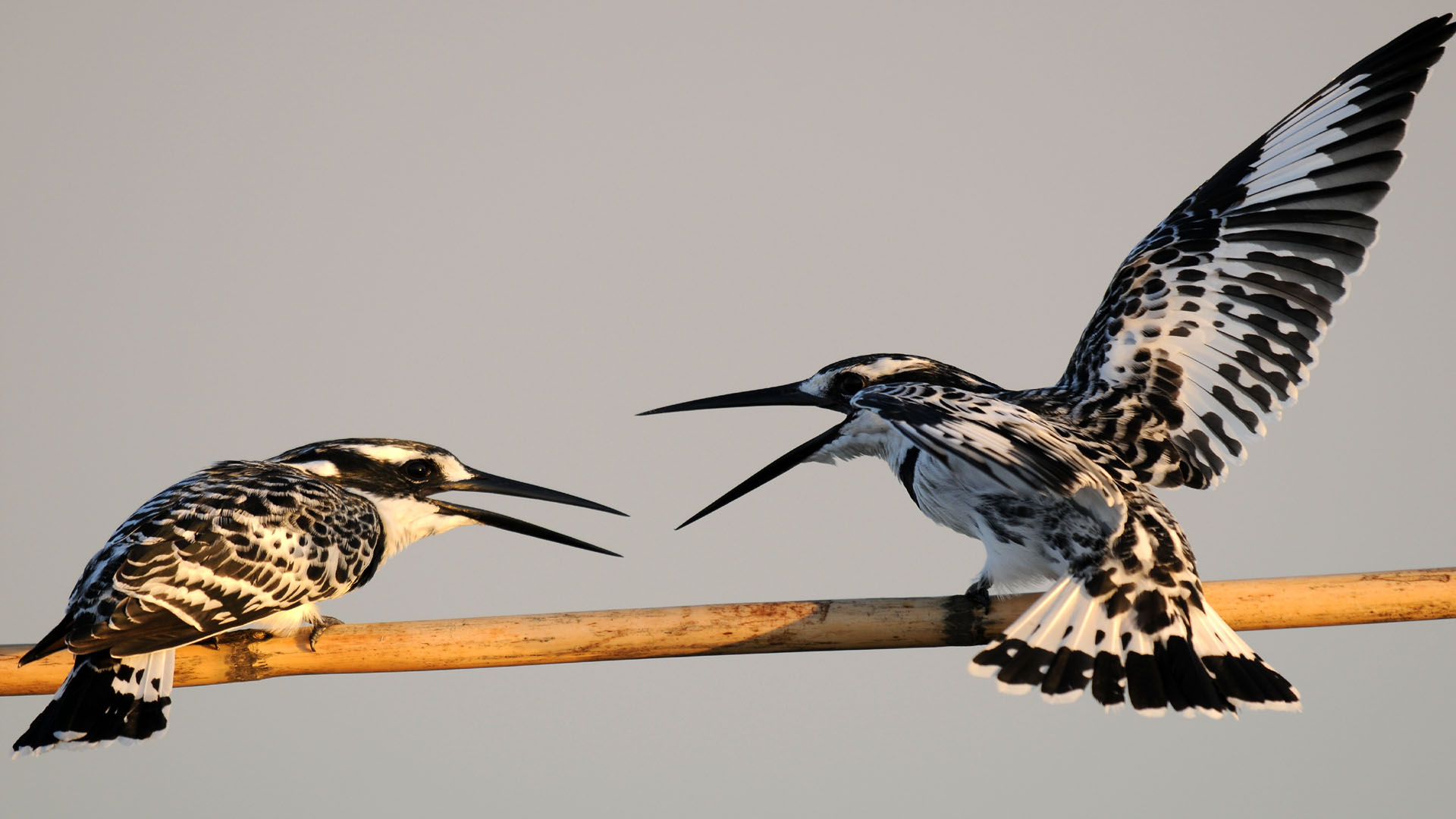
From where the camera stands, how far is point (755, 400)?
4.35 meters

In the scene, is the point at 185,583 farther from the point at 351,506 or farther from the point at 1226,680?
the point at 1226,680

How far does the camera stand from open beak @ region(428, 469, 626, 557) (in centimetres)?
397

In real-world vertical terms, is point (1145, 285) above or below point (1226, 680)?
above

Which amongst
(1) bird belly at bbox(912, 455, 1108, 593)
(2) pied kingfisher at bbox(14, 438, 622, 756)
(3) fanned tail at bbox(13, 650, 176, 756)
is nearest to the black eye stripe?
(1) bird belly at bbox(912, 455, 1108, 593)

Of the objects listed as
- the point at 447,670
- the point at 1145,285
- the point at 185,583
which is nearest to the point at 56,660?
the point at 185,583

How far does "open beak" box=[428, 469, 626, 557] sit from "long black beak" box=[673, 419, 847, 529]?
1.19ft

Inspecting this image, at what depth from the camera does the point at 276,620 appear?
3326 mm

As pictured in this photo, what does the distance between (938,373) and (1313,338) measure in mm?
1135

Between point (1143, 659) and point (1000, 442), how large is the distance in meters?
0.64

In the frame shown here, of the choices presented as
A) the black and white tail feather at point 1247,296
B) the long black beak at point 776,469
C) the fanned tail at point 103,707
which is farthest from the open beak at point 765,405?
the fanned tail at point 103,707

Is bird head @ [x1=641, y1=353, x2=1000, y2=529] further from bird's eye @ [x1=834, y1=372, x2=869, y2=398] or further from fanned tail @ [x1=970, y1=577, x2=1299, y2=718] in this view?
fanned tail @ [x1=970, y1=577, x2=1299, y2=718]

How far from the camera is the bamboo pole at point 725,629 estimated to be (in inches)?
120

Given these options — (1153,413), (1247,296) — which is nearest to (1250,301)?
(1247,296)

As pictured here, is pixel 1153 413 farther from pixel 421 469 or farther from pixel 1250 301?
pixel 421 469
